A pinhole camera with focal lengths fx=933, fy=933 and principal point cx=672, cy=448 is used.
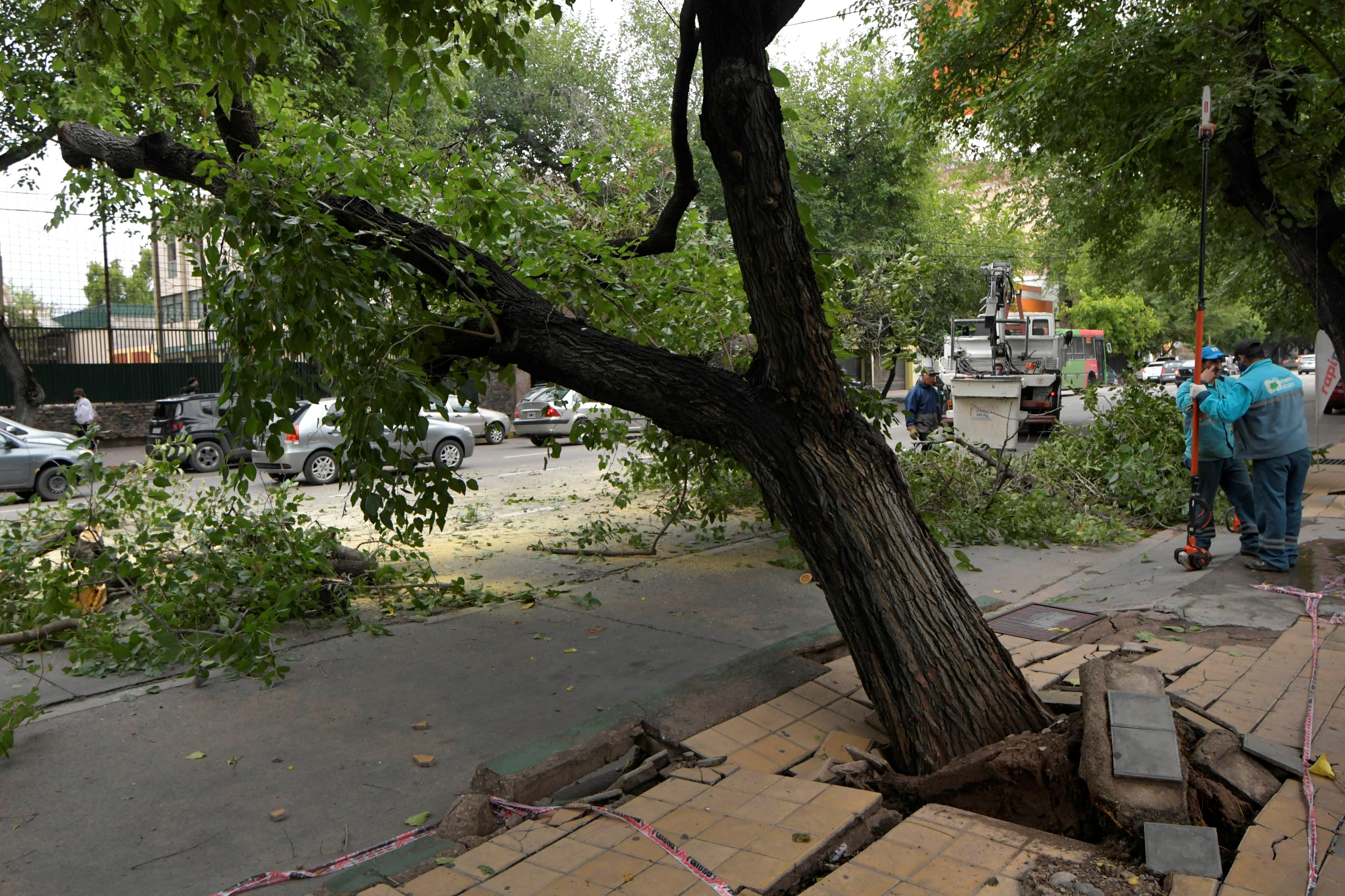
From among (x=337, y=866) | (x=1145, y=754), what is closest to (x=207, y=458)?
(x=337, y=866)

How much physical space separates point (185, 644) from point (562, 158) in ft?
12.9

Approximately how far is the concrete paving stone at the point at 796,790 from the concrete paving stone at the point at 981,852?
0.51m

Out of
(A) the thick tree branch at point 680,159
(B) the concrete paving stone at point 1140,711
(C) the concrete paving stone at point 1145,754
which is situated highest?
(A) the thick tree branch at point 680,159

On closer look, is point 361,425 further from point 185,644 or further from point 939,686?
point 939,686

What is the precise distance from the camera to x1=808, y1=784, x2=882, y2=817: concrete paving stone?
3375 mm

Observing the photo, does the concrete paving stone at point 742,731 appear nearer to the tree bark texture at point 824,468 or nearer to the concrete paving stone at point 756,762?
the concrete paving stone at point 756,762

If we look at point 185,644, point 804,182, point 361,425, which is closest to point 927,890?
point 804,182

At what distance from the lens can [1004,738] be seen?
3750 millimetres

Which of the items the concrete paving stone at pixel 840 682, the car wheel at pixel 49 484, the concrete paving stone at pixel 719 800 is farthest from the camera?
the car wheel at pixel 49 484

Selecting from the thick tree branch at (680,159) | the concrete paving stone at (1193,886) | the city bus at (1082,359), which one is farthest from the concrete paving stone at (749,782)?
the city bus at (1082,359)

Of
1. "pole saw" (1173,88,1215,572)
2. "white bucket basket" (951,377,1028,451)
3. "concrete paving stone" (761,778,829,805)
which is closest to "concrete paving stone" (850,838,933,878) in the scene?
"concrete paving stone" (761,778,829,805)

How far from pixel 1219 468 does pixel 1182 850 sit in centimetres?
561

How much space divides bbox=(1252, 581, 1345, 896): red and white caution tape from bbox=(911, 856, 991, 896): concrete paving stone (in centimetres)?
97

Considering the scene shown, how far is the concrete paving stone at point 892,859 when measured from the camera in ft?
9.82
